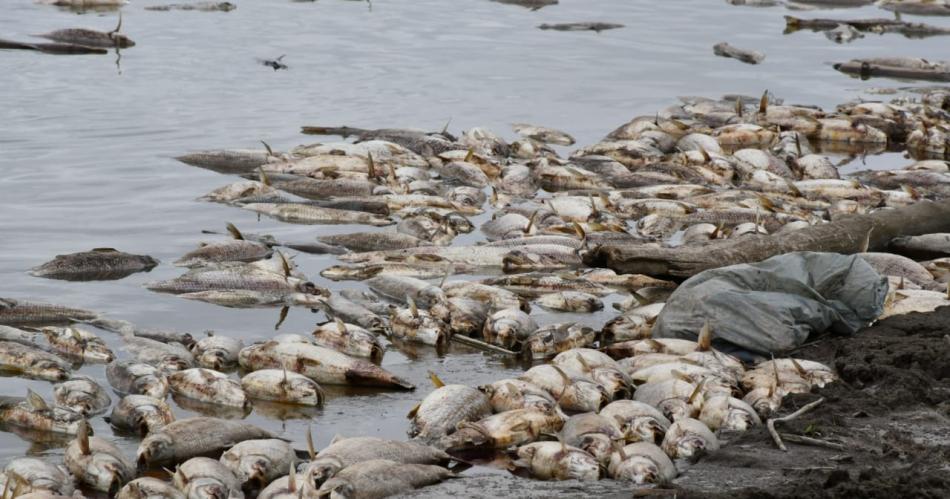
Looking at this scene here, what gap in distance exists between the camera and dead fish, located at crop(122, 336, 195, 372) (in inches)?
334

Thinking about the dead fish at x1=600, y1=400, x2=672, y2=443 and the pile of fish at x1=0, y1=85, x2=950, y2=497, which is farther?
the dead fish at x1=600, y1=400, x2=672, y2=443

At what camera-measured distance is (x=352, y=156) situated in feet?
49.5

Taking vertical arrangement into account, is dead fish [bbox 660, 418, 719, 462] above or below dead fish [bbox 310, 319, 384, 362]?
above

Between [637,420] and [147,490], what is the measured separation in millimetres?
2745

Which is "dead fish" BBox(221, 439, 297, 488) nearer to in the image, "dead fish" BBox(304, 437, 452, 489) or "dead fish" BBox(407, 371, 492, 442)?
"dead fish" BBox(304, 437, 452, 489)

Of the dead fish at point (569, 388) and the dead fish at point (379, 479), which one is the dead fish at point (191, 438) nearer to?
the dead fish at point (379, 479)

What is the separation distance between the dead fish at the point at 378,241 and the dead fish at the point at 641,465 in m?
5.23

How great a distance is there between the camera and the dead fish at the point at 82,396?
7695 millimetres

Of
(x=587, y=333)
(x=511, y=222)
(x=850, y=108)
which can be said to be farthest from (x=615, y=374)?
(x=850, y=108)

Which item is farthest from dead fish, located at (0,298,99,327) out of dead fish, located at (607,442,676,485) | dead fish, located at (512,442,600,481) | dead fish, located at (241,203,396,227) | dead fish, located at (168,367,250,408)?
dead fish, located at (607,442,676,485)

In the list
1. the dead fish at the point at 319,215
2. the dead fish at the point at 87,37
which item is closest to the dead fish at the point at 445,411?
the dead fish at the point at 319,215

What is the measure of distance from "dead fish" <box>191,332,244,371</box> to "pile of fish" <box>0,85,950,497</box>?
2cm

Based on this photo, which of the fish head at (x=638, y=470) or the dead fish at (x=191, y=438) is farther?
the dead fish at (x=191, y=438)

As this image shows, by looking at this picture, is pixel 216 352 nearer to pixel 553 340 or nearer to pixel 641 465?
pixel 553 340
